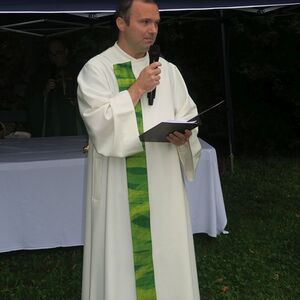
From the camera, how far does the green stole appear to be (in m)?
2.38

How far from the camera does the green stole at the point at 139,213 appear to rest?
7.80ft

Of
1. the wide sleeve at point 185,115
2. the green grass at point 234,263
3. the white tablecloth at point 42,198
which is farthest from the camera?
the white tablecloth at point 42,198

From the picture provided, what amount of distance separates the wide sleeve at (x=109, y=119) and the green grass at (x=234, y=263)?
1916mm

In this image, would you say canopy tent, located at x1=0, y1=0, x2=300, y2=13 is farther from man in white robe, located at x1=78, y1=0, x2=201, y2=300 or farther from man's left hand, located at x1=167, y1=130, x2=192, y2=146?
man's left hand, located at x1=167, y1=130, x2=192, y2=146

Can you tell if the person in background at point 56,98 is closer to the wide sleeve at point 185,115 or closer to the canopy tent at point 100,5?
the canopy tent at point 100,5

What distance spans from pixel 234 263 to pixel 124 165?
2.30m

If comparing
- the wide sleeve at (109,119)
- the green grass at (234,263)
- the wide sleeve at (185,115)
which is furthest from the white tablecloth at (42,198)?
the wide sleeve at (109,119)

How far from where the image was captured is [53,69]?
5535mm

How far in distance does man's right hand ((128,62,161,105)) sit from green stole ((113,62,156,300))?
13 centimetres

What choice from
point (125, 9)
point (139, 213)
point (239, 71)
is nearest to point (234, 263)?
point (139, 213)

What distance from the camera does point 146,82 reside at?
219 centimetres

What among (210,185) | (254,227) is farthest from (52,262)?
(254,227)

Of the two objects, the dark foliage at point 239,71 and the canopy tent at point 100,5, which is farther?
the dark foliage at point 239,71

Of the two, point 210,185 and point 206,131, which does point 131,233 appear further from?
point 206,131
